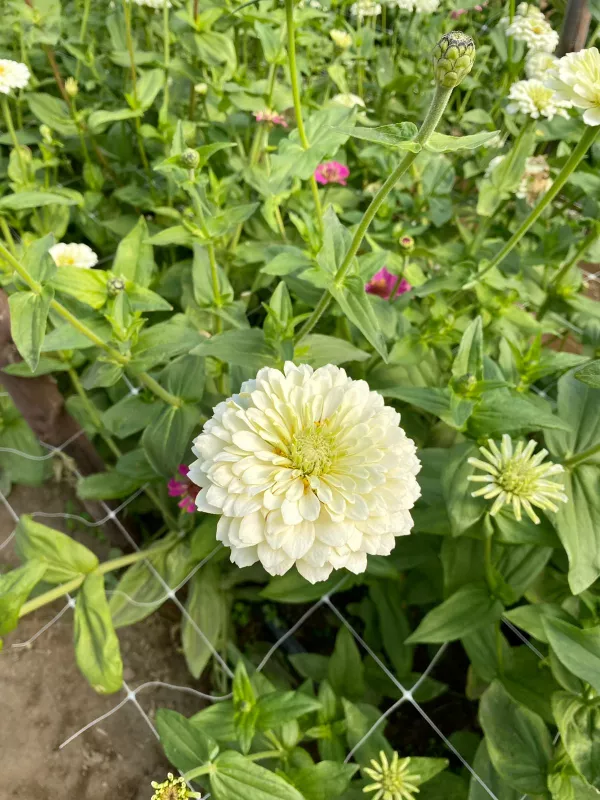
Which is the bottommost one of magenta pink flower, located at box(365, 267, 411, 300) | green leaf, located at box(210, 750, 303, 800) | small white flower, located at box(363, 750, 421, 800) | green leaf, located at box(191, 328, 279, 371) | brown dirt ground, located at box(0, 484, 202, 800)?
brown dirt ground, located at box(0, 484, 202, 800)

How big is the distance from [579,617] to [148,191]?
1.74 m

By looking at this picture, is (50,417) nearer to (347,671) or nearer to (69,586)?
(69,586)

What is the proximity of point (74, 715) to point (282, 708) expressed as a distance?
0.77 metres

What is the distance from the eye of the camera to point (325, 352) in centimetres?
128

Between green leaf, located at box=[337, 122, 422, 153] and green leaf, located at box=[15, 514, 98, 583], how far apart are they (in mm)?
1056

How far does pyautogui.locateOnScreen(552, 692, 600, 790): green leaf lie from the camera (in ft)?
3.35

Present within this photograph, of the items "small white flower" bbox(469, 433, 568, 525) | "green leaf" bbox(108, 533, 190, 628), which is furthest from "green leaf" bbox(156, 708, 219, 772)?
"small white flower" bbox(469, 433, 568, 525)

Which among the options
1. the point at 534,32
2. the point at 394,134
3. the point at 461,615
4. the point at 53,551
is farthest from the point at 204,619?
the point at 534,32

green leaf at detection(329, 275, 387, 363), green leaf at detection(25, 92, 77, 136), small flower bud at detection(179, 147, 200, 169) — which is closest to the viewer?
green leaf at detection(329, 275, 387, 363)

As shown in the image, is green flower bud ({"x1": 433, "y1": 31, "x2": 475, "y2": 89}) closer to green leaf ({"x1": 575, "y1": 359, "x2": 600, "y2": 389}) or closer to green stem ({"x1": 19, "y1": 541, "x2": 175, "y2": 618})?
green leaf ({"x1": 575, "y1": 359, "x2": 600, "y2": 389})

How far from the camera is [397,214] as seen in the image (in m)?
2.06

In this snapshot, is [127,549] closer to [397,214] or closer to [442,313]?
[442,313]

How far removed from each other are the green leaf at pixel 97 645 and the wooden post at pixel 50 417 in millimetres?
493

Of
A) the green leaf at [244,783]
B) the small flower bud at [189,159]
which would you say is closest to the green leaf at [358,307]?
the small flower bud at [189,159]
